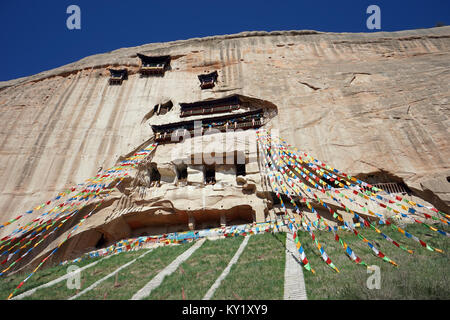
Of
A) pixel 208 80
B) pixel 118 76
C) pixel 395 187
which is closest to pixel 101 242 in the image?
pixel 208 80

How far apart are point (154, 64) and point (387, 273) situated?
2487 cm

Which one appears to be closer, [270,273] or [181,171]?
[270,273]

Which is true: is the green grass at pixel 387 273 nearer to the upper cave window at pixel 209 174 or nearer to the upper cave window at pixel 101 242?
the upper cave window at pixel 209 174

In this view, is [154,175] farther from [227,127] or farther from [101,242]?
[227,127]

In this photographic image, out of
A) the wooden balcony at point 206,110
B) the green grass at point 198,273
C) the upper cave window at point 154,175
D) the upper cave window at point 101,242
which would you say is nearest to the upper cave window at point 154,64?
the wooden balcony at point 206,110

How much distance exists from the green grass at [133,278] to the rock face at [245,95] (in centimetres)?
410

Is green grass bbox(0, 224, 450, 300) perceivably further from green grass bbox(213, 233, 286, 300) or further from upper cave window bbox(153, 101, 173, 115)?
upper cave window bbox(153, 101, 173, 115)

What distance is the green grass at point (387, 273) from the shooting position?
13.1ft

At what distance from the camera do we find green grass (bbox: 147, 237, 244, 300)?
5160 millimetres

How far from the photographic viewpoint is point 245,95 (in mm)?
17859

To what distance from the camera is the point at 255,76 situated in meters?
19.1

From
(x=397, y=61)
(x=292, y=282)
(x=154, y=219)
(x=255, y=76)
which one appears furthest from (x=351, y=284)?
(x=397, y=61)

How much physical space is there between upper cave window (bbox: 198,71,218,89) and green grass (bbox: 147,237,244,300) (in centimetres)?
1520

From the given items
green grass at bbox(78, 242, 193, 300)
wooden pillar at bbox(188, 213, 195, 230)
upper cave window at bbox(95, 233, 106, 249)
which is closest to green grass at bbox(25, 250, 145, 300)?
green grass at bbox(78, 242, 193, 300)
